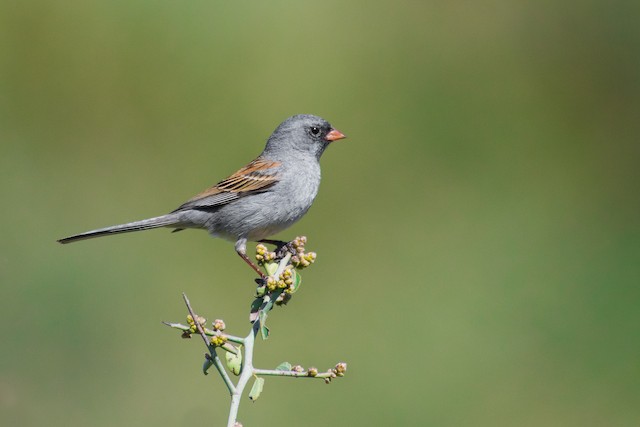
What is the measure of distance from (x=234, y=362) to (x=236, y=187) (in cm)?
196

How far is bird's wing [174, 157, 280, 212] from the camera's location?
3.65 m

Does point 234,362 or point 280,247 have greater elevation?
point 280,247

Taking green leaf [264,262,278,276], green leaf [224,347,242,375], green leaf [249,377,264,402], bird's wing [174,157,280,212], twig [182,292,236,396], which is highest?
bird's wing [174,157,280,212]

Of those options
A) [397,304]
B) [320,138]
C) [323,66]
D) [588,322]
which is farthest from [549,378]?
[323,66]

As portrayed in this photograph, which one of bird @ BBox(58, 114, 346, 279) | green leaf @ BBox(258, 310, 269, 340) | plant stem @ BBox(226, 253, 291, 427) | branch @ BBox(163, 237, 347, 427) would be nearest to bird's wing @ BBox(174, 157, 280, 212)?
bird @ BBox(58, 114, 346, 279)

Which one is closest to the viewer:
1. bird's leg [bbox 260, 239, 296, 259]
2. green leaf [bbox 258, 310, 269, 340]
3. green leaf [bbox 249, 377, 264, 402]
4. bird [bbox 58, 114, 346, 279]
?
green leaf [bbox 249, 377, 264, 402]

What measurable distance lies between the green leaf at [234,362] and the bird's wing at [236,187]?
187cm

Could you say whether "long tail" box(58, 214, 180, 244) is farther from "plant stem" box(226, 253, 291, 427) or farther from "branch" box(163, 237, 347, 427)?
"plant stem" box(226, 253, 291, 427)

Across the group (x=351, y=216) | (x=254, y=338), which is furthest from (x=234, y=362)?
(x=351, y=216)

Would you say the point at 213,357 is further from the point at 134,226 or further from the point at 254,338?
the point at 134,226

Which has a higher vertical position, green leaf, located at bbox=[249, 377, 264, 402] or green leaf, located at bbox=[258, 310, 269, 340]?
green leaf, located at bbox=[258, 310, 269, 340]

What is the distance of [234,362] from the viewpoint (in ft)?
5.90

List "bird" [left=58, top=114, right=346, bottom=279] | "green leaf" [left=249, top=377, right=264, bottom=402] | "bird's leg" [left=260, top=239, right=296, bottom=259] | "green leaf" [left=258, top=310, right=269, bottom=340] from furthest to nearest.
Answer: "bird" [left=58, top=114, right=346, bottom=279]
"bird's leg" [left=260, top=239, right=296, bottom=259]
"green leaf" [left=258, top=310, right=269, bottom=340]
"green leaf" [left=249, top=377, right=264, bottom=402]

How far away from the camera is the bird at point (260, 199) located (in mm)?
3555
